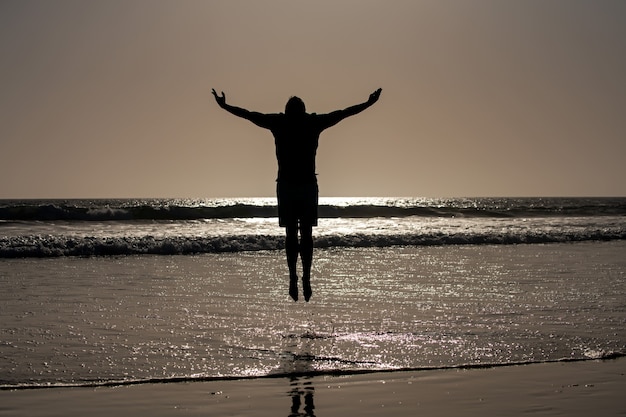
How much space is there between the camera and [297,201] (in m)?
8.01

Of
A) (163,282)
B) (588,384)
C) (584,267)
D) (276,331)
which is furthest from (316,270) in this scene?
(588,384)

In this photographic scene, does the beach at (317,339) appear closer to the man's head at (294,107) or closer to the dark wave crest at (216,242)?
the man's head at (294,107)

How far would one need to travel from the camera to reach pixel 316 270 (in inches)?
594

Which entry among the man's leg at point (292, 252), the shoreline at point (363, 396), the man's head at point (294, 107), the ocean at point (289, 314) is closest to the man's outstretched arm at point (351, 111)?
the man's head at point (294, 107)

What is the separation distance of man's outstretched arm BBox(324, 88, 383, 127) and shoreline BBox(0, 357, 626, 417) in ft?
8.65

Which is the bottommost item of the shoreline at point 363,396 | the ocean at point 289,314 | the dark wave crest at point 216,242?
the shoreline at point 363,396

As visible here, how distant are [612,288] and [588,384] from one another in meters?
6.07

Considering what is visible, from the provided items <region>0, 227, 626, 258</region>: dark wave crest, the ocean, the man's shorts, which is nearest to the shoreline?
the ocean

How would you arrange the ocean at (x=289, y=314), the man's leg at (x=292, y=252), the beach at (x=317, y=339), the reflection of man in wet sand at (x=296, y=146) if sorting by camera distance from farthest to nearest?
the man's leg at (x=292, y=252)
the reflection of man in wet sand at (x=296, y=146)
the ocean at (x=289, y=314)
the beach at (x=317, y=339)

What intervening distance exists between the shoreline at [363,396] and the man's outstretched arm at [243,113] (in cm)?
274

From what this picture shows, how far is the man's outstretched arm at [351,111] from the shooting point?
7805mm

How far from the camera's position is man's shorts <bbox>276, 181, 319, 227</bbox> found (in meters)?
7.98

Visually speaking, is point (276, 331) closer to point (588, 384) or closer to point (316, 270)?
point (588, 384)

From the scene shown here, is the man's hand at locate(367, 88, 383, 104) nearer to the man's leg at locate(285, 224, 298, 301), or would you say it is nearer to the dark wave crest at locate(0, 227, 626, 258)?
the man's leg at locate(285, 224, 298, 301)
